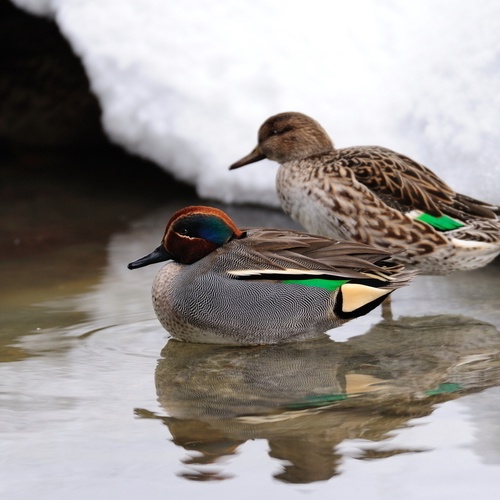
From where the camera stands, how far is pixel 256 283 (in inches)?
167

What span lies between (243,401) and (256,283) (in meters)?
0.68

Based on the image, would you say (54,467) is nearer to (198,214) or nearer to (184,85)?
(198,214)

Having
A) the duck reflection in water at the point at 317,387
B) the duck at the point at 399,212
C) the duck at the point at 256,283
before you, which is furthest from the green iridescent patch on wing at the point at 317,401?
the duck at the point at 399,212

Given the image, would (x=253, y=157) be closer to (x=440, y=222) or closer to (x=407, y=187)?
(x=407, y=187)

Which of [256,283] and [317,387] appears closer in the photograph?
[317,387]

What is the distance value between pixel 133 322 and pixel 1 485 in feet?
5.79

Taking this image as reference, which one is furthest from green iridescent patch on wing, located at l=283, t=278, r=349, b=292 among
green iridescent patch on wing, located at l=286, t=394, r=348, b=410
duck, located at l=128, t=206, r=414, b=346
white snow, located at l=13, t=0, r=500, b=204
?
white snow, located at l=13, t=0, r=500, b=204

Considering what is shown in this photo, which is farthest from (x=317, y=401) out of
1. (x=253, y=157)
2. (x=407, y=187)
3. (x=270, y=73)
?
(x=270, y=73)

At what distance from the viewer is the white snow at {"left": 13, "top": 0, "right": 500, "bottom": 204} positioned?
608 cm

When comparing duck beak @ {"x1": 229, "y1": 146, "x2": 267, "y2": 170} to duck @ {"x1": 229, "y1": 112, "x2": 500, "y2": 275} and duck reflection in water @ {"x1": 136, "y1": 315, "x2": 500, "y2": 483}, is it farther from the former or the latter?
duck reflection in water @ {"x1": 136, "y1": 315, "x2": 500, "y2": 483}

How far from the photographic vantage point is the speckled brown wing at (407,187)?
4.97 m

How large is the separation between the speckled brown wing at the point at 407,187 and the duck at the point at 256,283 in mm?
565

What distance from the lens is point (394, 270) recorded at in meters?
4.50

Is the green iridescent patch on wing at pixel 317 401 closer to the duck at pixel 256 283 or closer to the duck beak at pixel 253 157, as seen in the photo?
the duck at pixel 256 283
